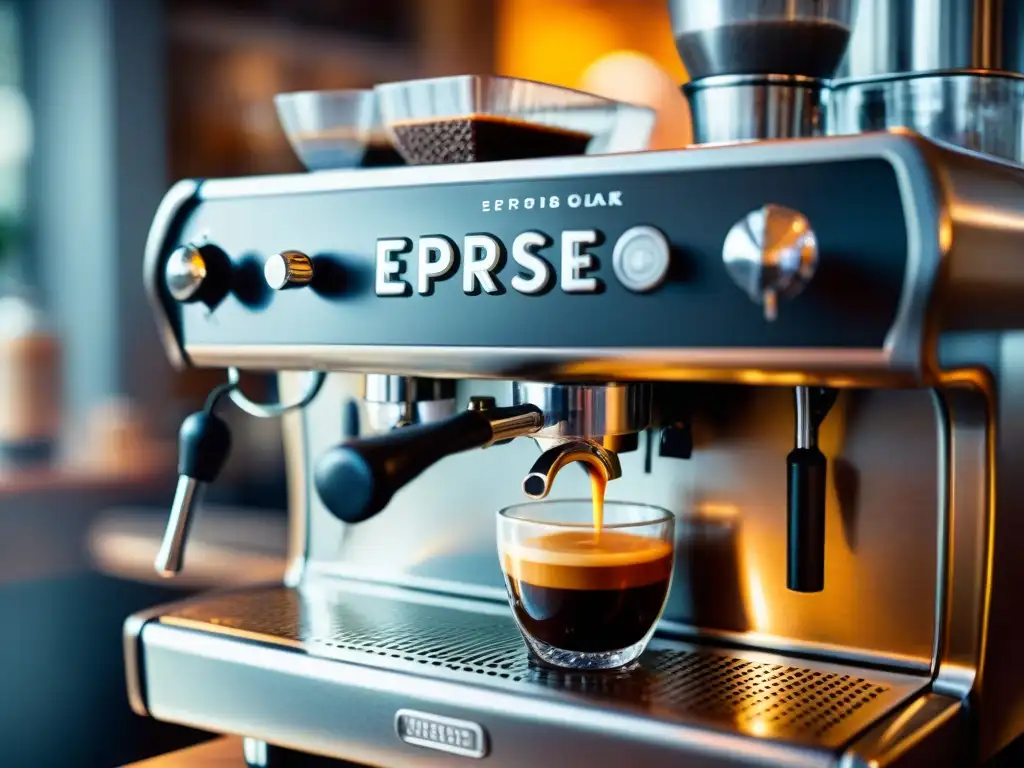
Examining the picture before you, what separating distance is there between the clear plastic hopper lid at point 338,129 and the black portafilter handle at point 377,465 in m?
0.26

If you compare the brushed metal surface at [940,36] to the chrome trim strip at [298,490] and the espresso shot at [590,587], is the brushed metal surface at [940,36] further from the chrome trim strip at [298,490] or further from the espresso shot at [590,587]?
the chrome trim strip at [298,490]

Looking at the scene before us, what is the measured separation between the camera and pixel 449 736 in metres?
0.62

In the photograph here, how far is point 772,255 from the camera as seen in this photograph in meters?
0.51

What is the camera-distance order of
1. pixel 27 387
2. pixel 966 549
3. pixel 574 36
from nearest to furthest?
1. pixel 966 549
2. pixel 27 387
3. pixel 574 36

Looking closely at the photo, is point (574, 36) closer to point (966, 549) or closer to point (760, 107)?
point (760, 107)

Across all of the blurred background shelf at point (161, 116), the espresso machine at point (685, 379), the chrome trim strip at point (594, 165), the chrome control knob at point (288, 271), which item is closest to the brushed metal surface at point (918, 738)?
the espresso machine at point (685, 379)

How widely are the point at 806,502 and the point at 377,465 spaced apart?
0.21 m

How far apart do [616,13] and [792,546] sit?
2.07 m

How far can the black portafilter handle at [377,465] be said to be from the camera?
0.52 metres

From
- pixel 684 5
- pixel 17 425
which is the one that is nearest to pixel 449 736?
pixel 684 5

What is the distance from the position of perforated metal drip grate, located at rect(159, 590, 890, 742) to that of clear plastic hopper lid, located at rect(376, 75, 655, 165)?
262 mm

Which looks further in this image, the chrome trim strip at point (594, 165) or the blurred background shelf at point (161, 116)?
the blurred background shelf at point (161, 116)

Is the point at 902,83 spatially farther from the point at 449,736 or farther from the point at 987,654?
the point at 449,736

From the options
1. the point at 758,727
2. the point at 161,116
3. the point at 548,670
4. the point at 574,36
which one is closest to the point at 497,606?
the point at 548,670
